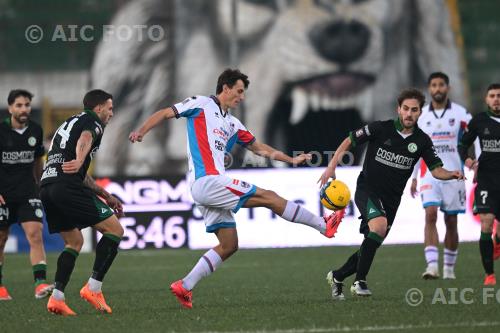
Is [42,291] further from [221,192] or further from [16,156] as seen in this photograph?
[221,192]

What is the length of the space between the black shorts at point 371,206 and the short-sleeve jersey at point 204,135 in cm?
137

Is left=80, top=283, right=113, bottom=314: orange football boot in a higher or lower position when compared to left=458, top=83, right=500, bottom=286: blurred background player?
lower

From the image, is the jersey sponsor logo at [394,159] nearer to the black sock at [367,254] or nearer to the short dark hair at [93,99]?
the black sock at [367,254]

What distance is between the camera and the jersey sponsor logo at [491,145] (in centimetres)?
1180

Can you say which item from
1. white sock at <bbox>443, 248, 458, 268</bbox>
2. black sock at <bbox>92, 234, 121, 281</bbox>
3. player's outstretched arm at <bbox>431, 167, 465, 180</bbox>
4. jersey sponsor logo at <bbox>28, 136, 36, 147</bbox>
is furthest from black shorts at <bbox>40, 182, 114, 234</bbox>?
white sock at <bbox>443, 248, 458, 268</bbox>

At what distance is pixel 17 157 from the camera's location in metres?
11.8

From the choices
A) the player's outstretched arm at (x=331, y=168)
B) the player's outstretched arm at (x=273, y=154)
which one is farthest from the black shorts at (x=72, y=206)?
the player's outstretched arm at (x=331, y=168)

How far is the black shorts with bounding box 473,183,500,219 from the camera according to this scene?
11648 millimetres

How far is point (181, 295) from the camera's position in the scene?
31.3 feet

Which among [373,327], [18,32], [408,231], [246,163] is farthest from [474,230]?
[18,32]

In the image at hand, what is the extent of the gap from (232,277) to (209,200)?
13.6ft

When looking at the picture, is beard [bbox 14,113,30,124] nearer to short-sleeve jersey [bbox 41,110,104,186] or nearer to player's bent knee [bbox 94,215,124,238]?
short-sleeve jersey [bbox 41,110,104,186]

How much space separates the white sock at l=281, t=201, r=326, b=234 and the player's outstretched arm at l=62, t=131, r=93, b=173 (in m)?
1.75

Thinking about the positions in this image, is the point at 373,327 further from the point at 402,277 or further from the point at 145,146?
the point at 145,146
